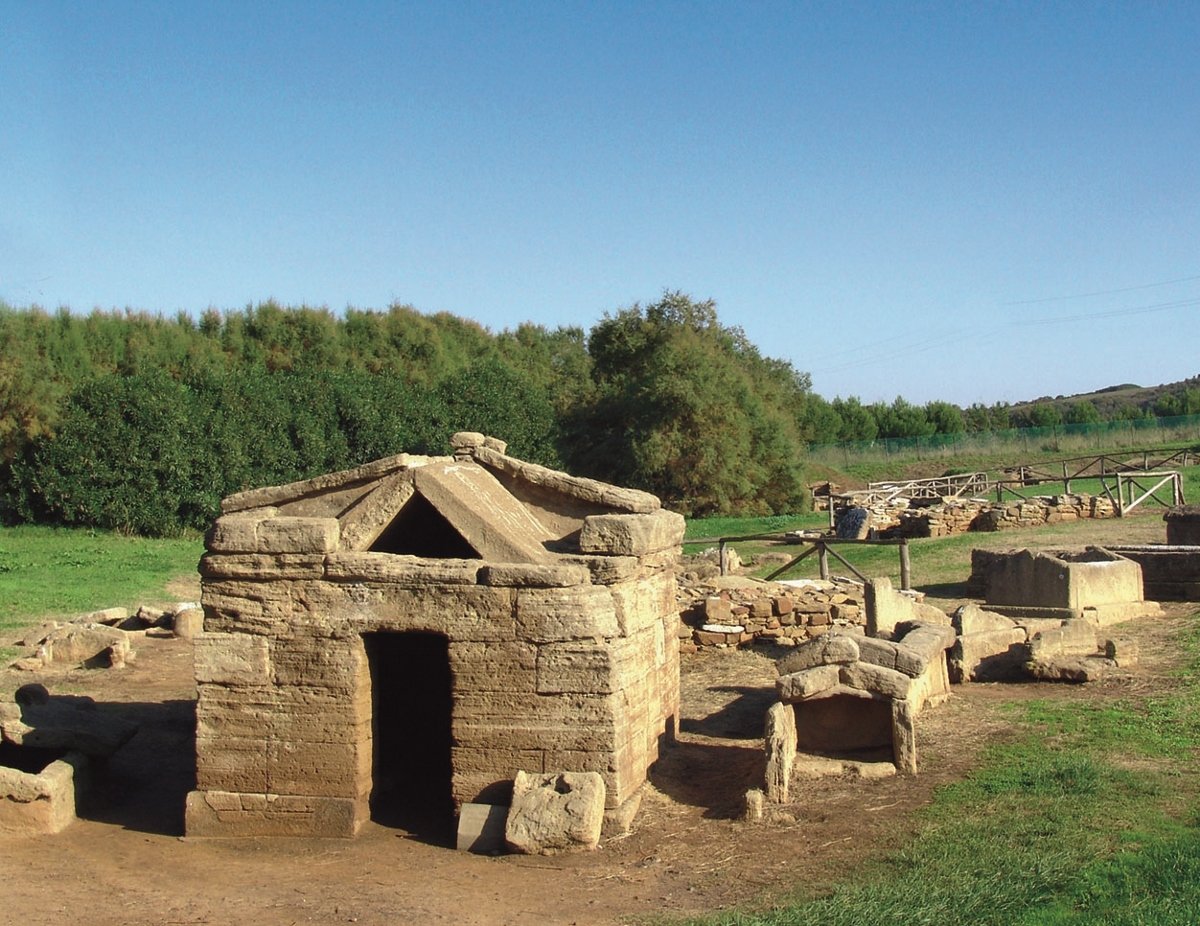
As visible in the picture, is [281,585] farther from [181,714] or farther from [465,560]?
[181,714]

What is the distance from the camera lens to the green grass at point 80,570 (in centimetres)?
1986

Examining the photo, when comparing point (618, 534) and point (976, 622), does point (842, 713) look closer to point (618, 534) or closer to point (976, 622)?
point (618, 534)

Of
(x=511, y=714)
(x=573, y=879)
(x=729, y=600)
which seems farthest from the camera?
(x=729, y=600)

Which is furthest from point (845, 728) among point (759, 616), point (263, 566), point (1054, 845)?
point (759, 616)

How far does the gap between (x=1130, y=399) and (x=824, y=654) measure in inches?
3885

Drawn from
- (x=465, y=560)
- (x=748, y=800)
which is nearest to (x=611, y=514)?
(x=465, y=560)

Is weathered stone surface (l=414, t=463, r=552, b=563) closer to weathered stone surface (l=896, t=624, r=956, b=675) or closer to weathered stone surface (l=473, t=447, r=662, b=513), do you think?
weathered stone surface (l=473, t=447, r=662, b=513)

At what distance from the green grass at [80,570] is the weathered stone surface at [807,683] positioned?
13.2 meters

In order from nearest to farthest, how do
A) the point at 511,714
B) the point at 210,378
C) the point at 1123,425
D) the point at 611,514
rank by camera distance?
the point at 511,714 → the point at 611,514 → the point at 210,378 → the point at 1123,425

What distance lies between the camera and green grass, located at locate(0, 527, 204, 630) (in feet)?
65.2

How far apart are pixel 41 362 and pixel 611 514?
1048 inches

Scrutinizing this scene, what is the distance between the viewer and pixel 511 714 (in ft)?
27.5

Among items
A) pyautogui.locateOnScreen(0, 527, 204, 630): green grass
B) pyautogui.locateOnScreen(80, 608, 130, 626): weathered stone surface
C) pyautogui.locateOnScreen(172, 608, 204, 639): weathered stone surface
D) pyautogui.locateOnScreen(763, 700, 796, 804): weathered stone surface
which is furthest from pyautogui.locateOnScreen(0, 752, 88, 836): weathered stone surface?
pyautogui.locateOnScreen(0, 527, 204, 630): green grass

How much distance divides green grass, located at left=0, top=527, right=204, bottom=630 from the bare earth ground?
33.1 ft
